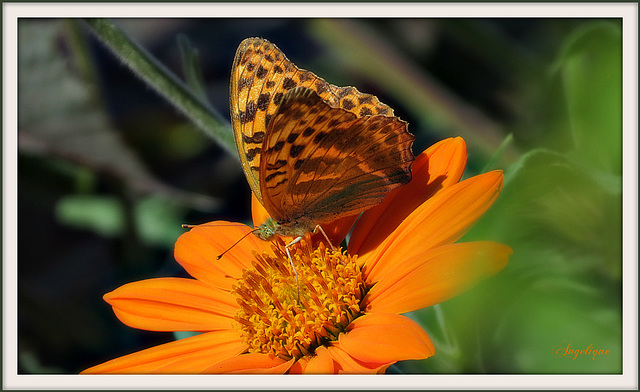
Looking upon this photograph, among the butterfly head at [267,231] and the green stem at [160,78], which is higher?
the green stem at [160,78]

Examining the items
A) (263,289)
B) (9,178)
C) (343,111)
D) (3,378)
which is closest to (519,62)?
(343,111)

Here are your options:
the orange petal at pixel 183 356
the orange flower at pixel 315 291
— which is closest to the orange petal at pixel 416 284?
the orange flower at pixel 315 291

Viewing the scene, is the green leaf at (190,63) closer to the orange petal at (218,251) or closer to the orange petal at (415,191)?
the orange petal at (218,251)

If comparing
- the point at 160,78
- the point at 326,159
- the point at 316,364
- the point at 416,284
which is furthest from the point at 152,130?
the point at 416,284

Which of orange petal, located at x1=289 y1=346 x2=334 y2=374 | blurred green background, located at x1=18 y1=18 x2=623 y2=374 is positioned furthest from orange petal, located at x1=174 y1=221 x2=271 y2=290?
blurred green background, located at x1=18 y1=18 x2=623 y2=374

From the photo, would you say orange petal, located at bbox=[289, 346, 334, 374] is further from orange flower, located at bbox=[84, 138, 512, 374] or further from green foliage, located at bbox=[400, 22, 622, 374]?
green foliage, located at bbox=[400, 22, 622, 374]

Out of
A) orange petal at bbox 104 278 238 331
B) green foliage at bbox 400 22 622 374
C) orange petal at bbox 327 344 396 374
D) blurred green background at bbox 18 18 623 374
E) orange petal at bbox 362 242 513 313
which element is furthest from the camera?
blurred green background at bbox 18 18 623 374

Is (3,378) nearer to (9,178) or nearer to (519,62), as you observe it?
(9,178)
